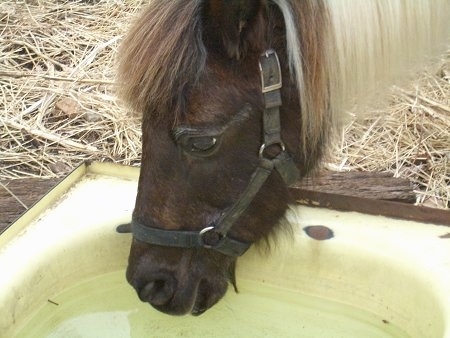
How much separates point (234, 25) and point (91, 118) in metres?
1.77

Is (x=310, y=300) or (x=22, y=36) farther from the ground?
(x=22, y=36)

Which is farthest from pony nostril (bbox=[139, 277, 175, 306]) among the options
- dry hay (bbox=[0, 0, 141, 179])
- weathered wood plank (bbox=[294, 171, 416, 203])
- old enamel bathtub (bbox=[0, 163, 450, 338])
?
dry hay (bbox=[0, 0, 141, 179])

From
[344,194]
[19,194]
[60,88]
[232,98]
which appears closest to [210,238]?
[232,98]

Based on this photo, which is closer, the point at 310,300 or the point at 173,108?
the point at 173,108

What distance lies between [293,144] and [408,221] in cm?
47

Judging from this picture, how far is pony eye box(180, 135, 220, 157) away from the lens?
5.23 ft

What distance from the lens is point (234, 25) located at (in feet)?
5.10

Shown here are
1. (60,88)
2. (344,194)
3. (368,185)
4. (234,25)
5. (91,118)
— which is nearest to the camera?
(234,25)

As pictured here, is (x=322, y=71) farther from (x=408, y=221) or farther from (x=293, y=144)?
(x=408, y=221)

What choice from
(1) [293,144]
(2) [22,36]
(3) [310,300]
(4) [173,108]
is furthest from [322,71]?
(2) [22,36]

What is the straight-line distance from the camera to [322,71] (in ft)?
5.33

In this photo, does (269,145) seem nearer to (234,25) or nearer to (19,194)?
(234,25)

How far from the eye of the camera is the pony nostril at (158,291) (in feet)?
5.68

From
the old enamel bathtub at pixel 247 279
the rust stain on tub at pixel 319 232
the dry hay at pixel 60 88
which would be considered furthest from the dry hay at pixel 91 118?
the rust stain on tub at pixel 319 232
